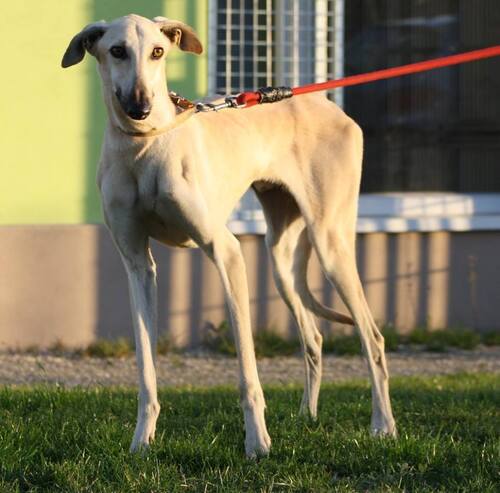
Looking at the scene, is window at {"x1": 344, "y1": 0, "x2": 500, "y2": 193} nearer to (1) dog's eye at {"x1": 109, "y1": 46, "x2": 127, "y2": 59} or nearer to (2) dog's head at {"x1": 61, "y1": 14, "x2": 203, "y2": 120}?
(2) dog's head at {"x1": 61, "y1": 14, "x2": 203, "y2": 120}

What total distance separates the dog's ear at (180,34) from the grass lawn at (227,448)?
1713 mm

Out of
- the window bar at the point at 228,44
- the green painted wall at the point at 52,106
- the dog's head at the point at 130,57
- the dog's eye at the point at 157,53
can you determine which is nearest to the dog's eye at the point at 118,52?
the dog's head at the point at 130,57

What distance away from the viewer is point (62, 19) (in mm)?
10320

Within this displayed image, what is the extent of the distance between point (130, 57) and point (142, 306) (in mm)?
1178

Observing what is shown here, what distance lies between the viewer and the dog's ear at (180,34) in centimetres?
592

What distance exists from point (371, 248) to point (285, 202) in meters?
4.06

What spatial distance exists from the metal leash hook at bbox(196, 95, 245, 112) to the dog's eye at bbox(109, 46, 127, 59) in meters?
0.69

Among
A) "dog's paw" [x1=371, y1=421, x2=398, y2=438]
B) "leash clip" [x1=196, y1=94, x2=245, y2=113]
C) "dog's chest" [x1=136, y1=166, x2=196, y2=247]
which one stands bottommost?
"dog's paw" [x1=371, y1=421, x2=398, y2=438]

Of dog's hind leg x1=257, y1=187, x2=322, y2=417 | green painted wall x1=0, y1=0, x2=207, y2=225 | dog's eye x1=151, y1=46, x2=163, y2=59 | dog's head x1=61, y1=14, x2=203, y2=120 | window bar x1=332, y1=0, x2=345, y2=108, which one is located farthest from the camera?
window bar x1=332, y1=0, x2=345, y2=108

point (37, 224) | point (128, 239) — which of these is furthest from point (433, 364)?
point (128, 239)

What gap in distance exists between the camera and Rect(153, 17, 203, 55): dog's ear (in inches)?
233

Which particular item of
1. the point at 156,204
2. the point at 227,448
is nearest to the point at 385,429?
the point at 227,448

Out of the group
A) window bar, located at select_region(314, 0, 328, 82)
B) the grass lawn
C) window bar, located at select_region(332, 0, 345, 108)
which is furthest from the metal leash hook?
window bar, located at select_region(332, 0, 345, 108)

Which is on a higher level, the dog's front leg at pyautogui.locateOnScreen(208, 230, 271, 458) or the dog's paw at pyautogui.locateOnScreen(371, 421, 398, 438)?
the dog's front leg at pyautogui.locateOnScreen(208, 230, 271, 458)
